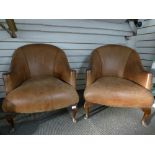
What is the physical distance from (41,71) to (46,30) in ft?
1.89

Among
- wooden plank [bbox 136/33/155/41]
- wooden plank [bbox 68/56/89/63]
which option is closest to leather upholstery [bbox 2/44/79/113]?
wooden plank [bbox 68/56/89/63]

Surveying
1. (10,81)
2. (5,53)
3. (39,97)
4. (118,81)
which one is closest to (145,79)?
(118,81)

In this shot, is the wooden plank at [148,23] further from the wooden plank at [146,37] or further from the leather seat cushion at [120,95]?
the leather seat cushion at [120,95]

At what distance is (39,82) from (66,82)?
28cm

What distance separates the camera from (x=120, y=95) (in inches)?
63.0

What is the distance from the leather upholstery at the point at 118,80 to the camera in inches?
63.2

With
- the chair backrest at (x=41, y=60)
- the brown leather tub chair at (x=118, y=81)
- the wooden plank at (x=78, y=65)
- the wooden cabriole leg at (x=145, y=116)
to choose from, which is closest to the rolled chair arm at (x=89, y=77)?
the brown leather tub chair at (x=118, y=81)

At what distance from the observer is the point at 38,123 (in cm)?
180

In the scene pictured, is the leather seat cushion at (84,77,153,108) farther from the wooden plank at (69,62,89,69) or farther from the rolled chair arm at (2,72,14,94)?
the wooden plank at (69,62,89,69)

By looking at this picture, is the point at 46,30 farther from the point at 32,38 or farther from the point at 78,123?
the point at 78,123

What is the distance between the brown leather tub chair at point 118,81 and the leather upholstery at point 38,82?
22cm

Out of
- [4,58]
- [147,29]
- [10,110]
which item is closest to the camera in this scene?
[10,110]

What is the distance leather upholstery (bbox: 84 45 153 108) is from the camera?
5.27 ft
